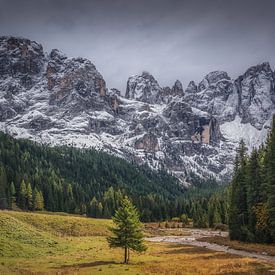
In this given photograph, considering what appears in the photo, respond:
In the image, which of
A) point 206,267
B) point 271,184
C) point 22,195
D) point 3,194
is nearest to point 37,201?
point 22,195

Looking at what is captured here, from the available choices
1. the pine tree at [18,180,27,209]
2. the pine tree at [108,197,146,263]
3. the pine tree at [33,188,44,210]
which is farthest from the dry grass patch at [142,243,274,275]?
the pine tree at [33,188,44,210]

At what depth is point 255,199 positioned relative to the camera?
80000 millimetres

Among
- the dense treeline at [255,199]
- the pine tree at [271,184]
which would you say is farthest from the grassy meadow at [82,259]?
the dense treeline at [255,199]

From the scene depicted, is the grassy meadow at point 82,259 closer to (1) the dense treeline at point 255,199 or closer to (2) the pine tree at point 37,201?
(1) the dense treeline at point 255,199

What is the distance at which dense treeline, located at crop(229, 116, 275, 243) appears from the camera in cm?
6988

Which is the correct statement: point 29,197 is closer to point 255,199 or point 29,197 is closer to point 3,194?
point 3,194

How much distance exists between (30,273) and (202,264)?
20934 mm

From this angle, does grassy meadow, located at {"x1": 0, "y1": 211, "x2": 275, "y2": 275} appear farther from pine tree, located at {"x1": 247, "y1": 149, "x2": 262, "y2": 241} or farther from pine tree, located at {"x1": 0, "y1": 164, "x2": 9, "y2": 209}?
pine tree, located at {"x1": 0, "y1": 164, "x2": 9, "y2": 209}

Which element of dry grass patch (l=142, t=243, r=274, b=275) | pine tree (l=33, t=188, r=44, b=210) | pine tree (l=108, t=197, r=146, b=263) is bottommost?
dry grass patch (l=142, t=243, r=274, b=275)

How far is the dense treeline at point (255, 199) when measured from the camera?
6988cm

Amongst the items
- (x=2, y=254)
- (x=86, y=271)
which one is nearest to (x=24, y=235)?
(x=2, y=254)

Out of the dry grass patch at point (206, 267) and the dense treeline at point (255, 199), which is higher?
the dense treeline at point (255, 199)

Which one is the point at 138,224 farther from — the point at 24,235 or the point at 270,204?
the point at 270,204

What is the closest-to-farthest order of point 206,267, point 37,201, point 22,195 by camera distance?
1. point 206,267
2. point 22,195
3. point 37,201
